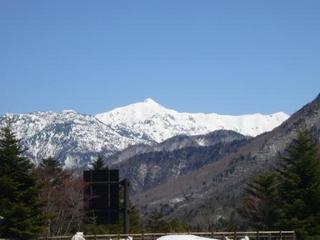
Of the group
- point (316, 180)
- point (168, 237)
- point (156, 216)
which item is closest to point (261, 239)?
point (316, 180)

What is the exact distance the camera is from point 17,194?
50.3m

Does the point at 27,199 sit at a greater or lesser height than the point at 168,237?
greater

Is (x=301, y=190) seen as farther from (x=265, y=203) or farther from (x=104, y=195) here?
(x=104, y=195)

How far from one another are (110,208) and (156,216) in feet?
172

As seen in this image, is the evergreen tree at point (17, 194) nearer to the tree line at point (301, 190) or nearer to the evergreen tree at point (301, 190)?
the tree line at point (301, 190)

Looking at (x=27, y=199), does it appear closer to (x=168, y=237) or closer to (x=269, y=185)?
(x=168, y=237)

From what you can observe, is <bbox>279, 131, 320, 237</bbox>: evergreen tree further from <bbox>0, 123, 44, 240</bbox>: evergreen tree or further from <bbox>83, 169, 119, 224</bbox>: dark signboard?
<bbox>0, 123, 44, 240</bbox>: evergreen tree

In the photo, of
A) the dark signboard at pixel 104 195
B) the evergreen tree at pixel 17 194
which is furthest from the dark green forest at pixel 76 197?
Result: the dark signboard at pixel 104 195

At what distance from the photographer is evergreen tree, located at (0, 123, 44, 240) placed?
49.6m

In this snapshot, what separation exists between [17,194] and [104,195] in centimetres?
648

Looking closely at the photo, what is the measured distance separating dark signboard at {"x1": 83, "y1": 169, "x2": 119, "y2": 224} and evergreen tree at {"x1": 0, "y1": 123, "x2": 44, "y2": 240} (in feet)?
14.2

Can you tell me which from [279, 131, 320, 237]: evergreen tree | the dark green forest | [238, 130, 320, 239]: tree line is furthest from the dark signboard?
[279, 131, 320, 237]: evergreen tree

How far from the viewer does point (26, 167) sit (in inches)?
2025

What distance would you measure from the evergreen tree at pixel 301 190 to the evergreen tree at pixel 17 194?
23310 millimetres
